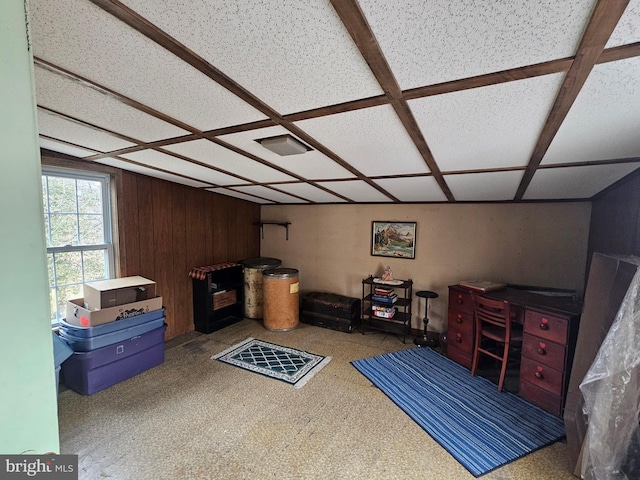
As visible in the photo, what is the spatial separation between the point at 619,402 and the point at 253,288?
3.99 m

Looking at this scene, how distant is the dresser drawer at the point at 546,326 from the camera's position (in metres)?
2.29

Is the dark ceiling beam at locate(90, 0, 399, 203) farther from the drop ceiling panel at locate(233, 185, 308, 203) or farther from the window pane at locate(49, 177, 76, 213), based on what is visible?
the window pane at locate(49, 177, 76, 213)

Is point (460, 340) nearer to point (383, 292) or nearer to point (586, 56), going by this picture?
point (383, 292)

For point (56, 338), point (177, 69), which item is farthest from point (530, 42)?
point (56, 338)

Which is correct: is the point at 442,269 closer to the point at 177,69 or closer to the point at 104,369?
the point at 177,69

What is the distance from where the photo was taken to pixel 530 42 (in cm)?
84

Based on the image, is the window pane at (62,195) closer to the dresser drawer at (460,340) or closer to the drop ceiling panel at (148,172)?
the drop ceiling panel at (148,172)

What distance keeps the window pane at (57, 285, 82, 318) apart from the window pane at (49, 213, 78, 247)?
45 cm

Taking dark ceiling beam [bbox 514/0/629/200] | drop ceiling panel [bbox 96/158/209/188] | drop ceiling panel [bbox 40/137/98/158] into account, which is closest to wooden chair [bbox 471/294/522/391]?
dark ceiling beam [bbox 514/0/629/200]

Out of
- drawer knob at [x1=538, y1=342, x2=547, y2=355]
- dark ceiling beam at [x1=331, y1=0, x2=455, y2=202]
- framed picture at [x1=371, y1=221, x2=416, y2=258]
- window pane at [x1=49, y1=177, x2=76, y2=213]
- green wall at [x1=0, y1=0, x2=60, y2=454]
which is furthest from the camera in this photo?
framed picture at [x1=371, y1=221, x2=416, y2=258]

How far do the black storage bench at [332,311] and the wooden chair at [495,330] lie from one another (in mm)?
1617

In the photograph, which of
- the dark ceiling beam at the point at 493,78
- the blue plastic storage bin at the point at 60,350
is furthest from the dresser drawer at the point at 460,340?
the blue plastic storage bin at the point at 60,350

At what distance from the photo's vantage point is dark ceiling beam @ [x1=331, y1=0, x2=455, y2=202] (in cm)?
79

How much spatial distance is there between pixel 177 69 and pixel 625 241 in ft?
9.93
